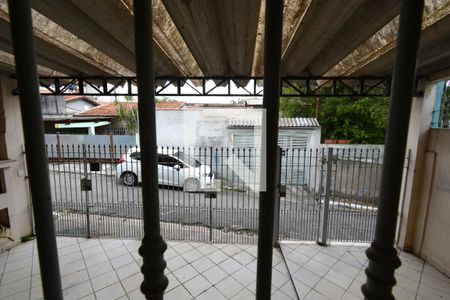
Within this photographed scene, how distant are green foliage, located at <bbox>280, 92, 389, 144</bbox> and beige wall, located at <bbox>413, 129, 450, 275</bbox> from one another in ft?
24.0

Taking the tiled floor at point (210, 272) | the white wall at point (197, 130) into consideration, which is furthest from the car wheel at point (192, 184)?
the white wall at point (197, 130)

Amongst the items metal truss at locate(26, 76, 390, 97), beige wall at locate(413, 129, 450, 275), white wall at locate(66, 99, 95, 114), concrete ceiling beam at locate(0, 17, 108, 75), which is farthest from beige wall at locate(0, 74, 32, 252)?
white wall at locate(66, 99, 95, 114)

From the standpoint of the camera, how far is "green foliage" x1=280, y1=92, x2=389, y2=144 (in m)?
10.7

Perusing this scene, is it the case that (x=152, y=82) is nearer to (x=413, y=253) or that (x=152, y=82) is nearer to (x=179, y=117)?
(x=413, y=253)

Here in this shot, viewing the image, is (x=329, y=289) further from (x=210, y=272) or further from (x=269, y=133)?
(x=269, y=133)

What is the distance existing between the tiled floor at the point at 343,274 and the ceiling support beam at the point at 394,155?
3249 millimetres

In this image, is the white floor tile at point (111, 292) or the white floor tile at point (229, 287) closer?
the white floor tile at point (111, 292)

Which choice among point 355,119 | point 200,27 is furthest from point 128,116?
point 355,119

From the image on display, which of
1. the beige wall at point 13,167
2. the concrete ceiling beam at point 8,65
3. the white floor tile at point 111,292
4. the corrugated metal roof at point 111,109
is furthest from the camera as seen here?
the corrugated metal roof at point 111,109

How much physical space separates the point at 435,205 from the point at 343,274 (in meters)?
2.16

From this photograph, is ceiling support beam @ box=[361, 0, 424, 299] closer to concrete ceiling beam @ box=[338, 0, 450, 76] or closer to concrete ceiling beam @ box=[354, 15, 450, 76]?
concrete ceiling beam @ box=[338, 0, 450, 76]

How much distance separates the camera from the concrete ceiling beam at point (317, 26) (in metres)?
2.11

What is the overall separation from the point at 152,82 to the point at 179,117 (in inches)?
424

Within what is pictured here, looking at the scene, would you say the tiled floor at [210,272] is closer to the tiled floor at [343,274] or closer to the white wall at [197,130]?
the tiled floor at [343,274]
